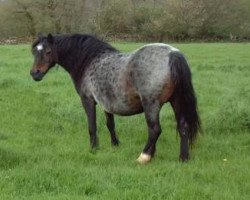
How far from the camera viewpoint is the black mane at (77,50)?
9312 millimetres

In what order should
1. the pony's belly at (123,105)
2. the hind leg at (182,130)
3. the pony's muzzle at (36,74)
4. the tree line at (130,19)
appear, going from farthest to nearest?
the tree line at (130,19) → the pony's muzzle at (36,74) → the pony's belly at (123,105) → the hind leg at (182,130)

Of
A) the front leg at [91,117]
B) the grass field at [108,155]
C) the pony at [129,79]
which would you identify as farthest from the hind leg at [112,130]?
the front leg at [91,117]

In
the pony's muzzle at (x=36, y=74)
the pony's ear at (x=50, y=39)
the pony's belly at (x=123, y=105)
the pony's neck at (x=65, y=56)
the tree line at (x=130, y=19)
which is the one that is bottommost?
the tree line at (x=130, y=19)

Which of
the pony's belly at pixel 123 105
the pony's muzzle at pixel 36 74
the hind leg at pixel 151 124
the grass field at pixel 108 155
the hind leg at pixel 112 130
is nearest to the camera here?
the grass field at pixel 108 155

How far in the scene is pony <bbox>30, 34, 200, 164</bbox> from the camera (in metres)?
7.87

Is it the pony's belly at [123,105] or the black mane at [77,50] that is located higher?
the black mane at [77,50]

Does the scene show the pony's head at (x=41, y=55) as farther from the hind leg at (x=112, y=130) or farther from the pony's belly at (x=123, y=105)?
the hind leg at (x=112, y=130)

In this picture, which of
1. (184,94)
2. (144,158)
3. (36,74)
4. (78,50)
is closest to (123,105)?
(144,158)

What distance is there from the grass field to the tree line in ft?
121

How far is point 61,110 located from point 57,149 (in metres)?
3.70

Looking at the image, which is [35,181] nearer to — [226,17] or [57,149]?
[57,149]

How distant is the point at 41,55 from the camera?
9328mm

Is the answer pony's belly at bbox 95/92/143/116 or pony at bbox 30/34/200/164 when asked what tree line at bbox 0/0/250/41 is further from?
pony's belly at bbox 95/92/143/116

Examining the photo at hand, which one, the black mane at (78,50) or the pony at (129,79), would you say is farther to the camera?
the black mane at (78,50)
